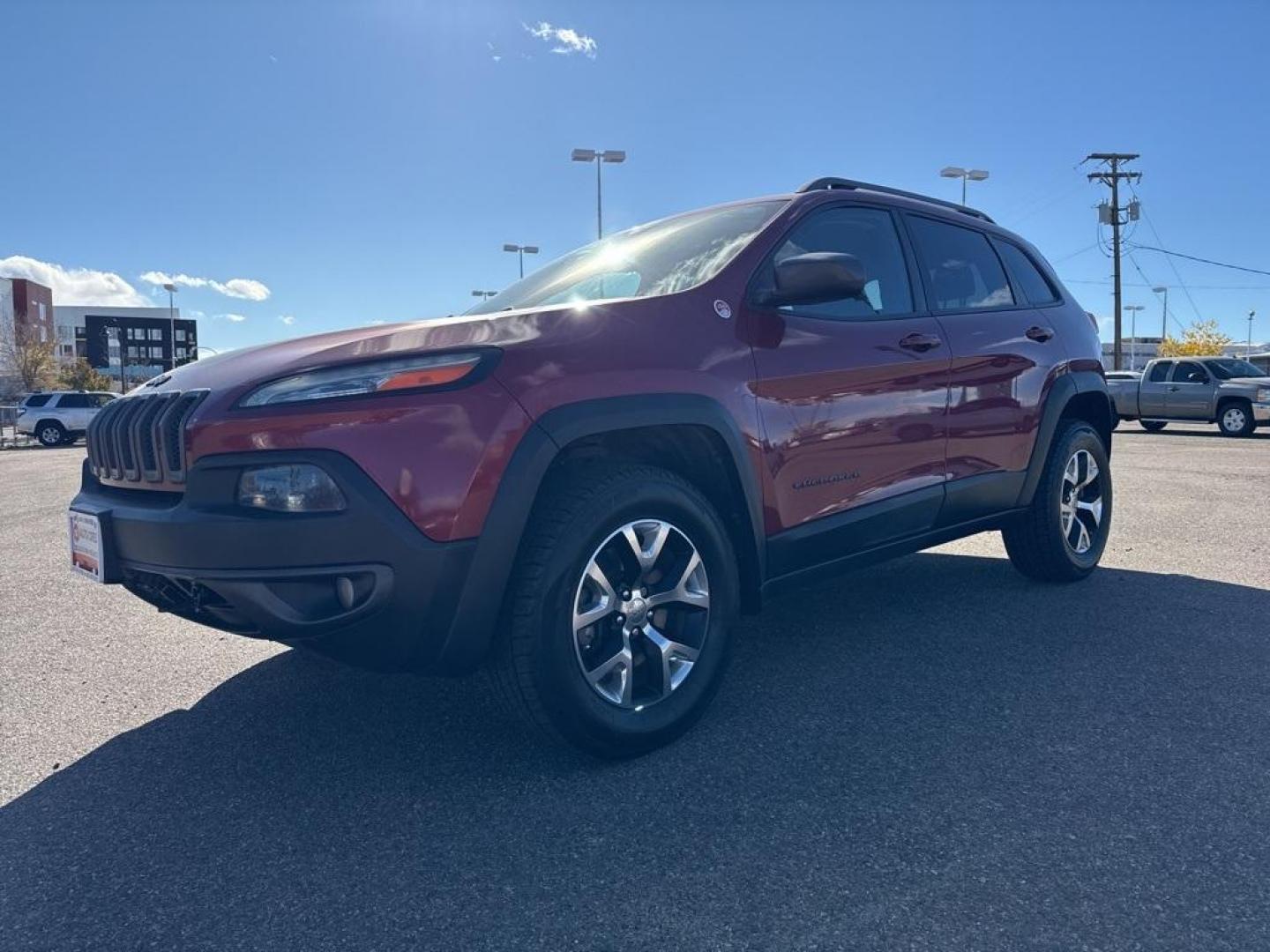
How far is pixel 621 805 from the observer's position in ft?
7.45

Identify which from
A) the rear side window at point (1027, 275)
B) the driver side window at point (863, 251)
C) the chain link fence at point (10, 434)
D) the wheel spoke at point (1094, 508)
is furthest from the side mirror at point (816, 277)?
the chain link fence at point (10, 434)

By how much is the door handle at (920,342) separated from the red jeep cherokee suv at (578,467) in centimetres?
3

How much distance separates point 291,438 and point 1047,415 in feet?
Result: 11.8

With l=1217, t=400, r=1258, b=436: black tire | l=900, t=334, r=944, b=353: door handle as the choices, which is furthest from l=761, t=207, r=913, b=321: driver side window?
l=1217, t=400, r=1258, b=436: black tire

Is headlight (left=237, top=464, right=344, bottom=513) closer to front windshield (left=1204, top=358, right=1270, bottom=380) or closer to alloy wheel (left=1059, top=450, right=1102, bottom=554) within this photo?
alloy wheel (left=1059, top=450, right=1102, bottom=554)

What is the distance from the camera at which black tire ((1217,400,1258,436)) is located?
1888 cm

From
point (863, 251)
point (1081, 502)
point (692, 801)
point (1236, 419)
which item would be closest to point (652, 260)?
point (863, 251)

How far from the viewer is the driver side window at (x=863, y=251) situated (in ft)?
10.5

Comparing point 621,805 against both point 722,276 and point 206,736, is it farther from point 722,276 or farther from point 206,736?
point 722,276

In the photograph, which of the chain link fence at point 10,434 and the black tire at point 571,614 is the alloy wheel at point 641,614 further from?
the chain link fence at point 10,434

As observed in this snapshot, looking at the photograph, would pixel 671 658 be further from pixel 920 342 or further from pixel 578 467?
pixel 920 342

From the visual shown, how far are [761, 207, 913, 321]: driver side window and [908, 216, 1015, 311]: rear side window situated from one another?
0.20 metres

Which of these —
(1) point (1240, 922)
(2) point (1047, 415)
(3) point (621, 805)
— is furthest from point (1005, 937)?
(2) point (1047, 415)

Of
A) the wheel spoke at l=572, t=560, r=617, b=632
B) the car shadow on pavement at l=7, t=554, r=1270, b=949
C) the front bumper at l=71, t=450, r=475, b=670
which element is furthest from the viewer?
the wheel spoke at l=572, t=560, r=617, b=632
